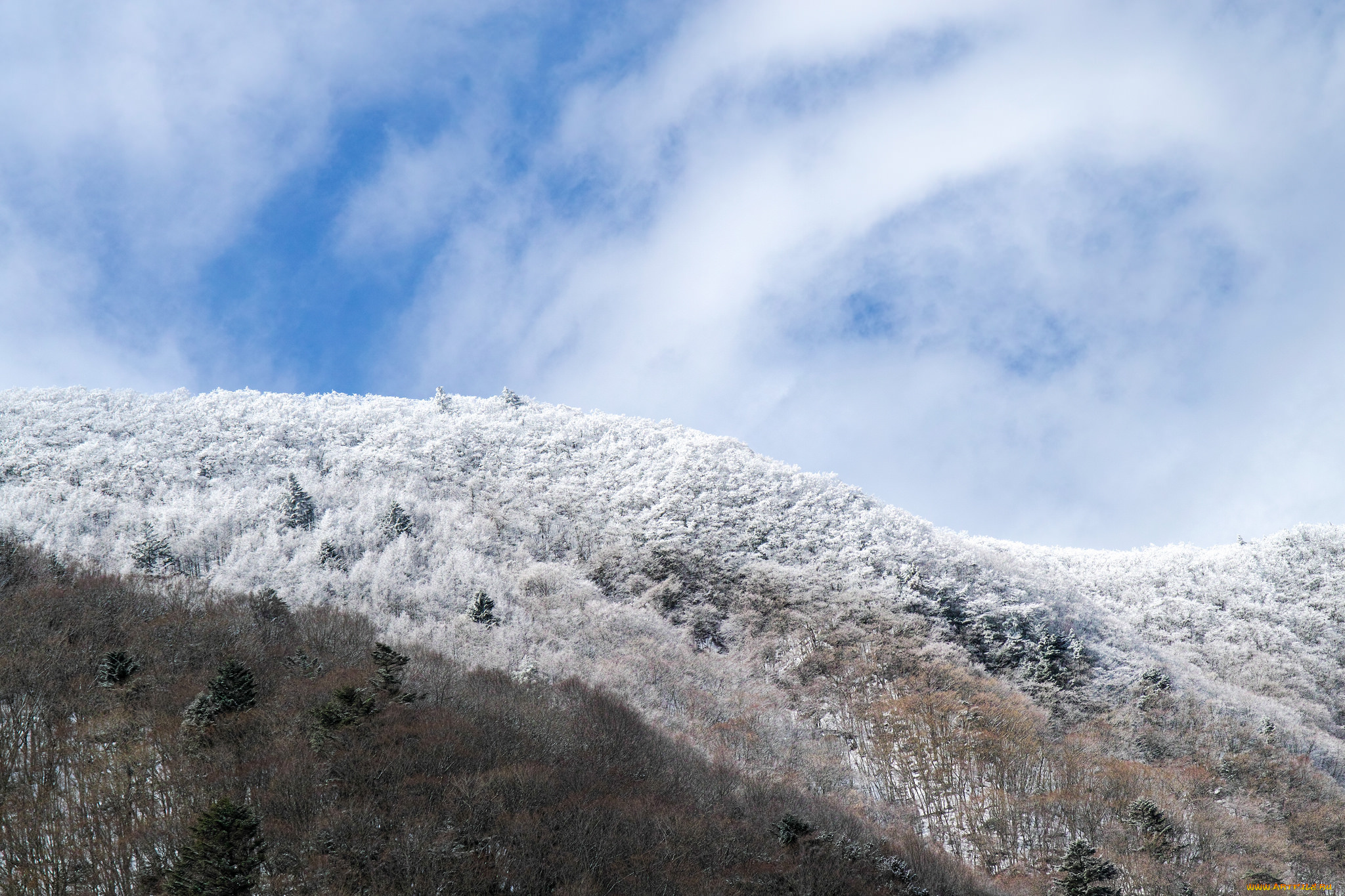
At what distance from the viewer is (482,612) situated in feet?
102

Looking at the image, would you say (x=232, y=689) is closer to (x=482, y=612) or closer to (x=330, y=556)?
(x=482, y=612)

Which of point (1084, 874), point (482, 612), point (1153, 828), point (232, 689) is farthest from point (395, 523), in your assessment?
point (1153, 828)

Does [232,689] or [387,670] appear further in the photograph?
[387,670]

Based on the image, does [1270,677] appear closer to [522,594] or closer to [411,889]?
[522,594]

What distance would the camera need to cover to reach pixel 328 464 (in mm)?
46719

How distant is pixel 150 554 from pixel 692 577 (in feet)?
94.0

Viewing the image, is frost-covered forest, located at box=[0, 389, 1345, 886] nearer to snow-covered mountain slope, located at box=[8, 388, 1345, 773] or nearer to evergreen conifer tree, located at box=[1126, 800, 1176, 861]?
snow-covered mountain slope, located at box=[8, 388, 1345, 773]

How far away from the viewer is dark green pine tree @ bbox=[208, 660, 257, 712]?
15.7 m

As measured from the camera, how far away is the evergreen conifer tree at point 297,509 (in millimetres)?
36969

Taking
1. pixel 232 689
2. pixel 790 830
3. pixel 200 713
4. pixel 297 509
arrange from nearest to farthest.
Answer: pixel 200 713 → pixel 232 689 → pixel 790 830 → pixel 297 509

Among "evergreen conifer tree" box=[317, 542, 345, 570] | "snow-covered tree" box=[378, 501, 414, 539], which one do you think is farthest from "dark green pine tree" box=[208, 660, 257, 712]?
"snow-covered tree" box=[378, 501, 414, 539]

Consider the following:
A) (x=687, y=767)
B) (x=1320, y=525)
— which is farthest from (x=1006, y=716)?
(x=1320, y=525)

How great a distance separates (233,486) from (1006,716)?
4756cm

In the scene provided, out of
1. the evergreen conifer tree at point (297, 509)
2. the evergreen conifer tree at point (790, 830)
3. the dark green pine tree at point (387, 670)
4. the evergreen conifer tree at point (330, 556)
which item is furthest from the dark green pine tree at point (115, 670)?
the evergreen conifer tree at point (297, 509)
